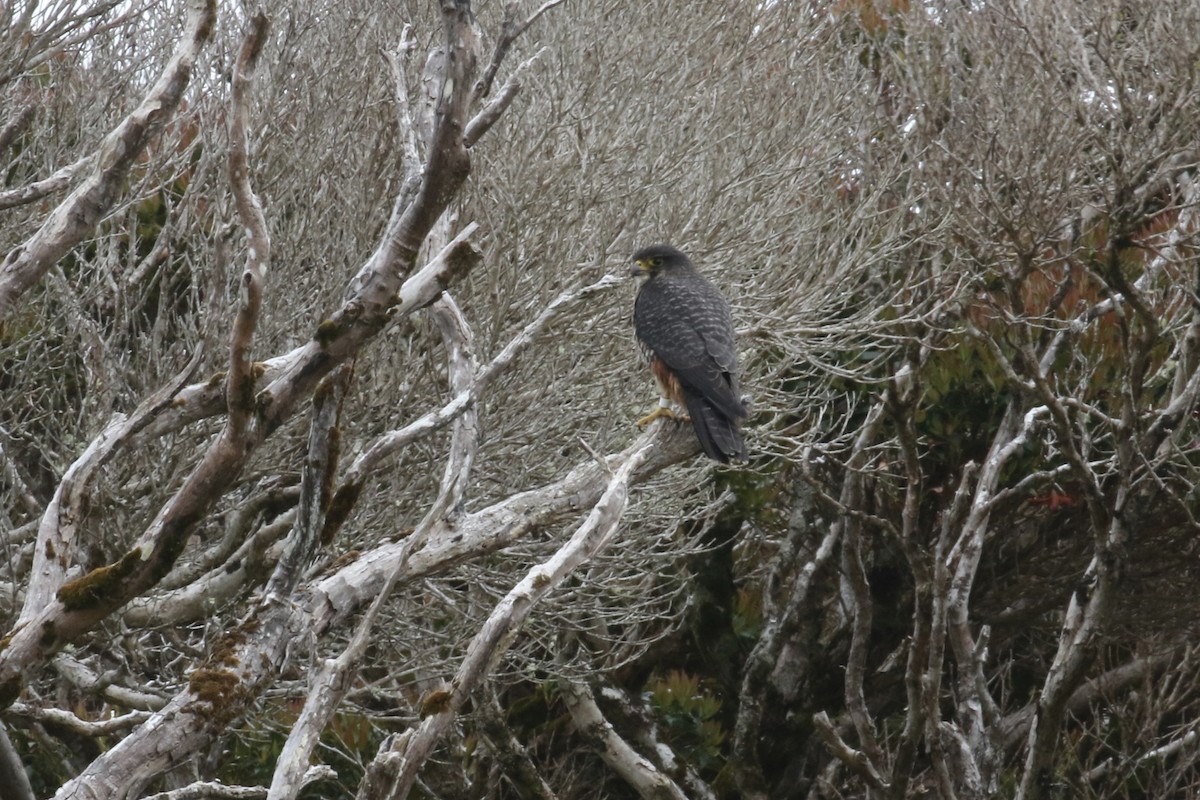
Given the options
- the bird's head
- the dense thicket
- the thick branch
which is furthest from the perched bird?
the thick branch

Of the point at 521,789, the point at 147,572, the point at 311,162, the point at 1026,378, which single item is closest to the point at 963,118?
the point at 1026,378

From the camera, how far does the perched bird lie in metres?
5.32

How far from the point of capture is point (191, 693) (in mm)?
3506

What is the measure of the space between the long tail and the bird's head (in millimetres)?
1374

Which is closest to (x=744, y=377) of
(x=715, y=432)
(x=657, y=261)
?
(x=657, y=261)

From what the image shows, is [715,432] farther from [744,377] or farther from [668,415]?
[744,377]

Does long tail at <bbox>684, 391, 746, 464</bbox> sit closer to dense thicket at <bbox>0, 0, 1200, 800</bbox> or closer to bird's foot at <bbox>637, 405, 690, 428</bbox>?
bird's foot at <bbox>637, 405, 690, 428</bbox>

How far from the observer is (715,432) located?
523 centimetres

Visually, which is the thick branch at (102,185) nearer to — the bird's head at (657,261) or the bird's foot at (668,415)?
the bird's foot at (668,415)

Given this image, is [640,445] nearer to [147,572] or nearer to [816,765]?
[147,572]

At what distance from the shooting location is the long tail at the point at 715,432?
16.9 feet

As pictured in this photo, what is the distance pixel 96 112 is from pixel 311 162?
1388 mm

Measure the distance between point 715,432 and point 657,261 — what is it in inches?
67.8

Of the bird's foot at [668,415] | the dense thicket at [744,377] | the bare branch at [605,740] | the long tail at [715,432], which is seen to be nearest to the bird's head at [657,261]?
the dense thicket at [744,377]
